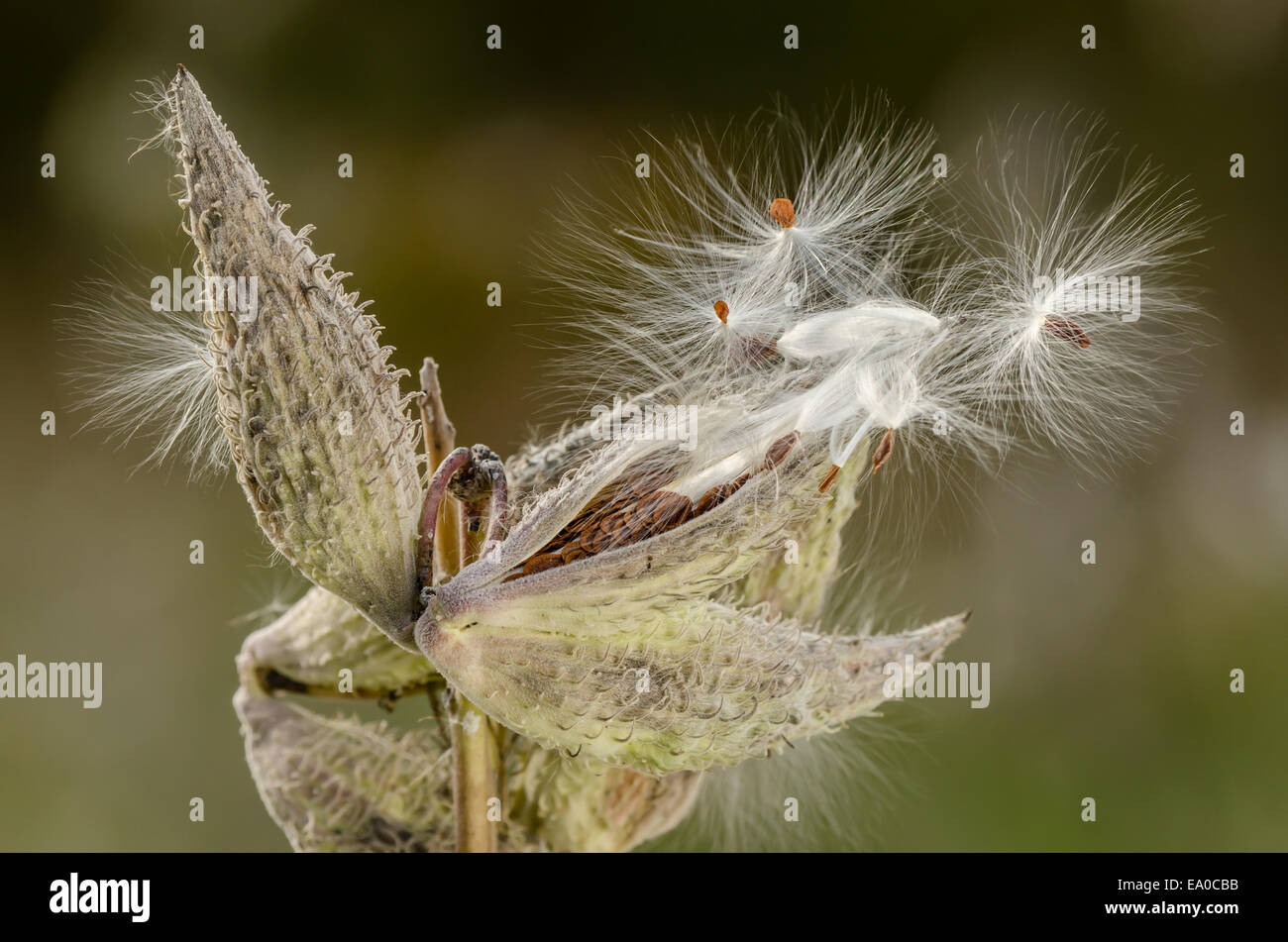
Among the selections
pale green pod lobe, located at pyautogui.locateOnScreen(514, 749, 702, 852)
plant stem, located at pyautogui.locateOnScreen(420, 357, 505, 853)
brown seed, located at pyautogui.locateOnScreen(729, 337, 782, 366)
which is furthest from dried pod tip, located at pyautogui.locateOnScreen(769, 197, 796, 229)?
pale green pod lobe, located at pyautogui.locateOnScreen(514, 749, 702, 852)

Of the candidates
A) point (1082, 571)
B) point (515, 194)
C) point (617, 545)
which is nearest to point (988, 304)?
point (617, 545)

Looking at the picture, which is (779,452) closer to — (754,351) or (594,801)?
(754,351)

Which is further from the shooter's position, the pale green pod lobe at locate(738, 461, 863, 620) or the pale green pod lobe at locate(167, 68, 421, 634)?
the pale green pod lobe at locate(738, 461, 863, 620)

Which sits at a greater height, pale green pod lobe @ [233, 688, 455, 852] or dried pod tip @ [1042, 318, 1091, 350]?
dried pod tip @ [1042, 318, 1091, 350]

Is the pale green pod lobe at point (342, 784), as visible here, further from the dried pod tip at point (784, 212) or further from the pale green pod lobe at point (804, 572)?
the dried pod tip at point (784, 212)

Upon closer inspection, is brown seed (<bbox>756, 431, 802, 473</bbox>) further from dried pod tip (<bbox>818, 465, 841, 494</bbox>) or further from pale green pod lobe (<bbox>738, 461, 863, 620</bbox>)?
pale green pod lobe (<bbox>738, 461, 863, 620</bbox>)

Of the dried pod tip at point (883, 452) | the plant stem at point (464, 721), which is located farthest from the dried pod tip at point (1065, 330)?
the plant stem at point (464, 721)
